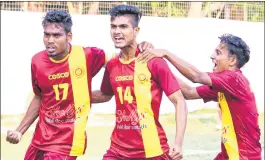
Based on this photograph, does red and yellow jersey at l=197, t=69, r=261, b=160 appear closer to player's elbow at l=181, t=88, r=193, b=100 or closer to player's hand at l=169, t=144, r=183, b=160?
player's elbow at l=181, t=88, r=193, b=100

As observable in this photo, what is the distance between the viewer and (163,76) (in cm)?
524

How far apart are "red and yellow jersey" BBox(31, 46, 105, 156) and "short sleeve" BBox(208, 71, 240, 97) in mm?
1122

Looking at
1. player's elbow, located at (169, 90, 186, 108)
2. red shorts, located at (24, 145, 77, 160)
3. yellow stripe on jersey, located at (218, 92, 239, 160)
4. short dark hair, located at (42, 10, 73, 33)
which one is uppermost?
short dark hair, located at (42, 10, 73, 33)

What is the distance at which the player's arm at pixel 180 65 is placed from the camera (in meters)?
5.32

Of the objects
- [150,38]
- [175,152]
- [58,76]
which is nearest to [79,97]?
[58,76]

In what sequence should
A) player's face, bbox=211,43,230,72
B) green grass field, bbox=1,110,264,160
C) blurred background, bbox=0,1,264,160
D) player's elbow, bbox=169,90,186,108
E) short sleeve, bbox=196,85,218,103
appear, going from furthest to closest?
blurred background, bbox=0,1,264,160
green grass field, bbox=1,110,264,160
short sleeve, bbox=196,85,218,103
player's face, bbox=211,43,230,72
player's elbow, bbox=169,90,186,108

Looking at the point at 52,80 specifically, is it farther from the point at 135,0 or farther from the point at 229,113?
the point at 135,0

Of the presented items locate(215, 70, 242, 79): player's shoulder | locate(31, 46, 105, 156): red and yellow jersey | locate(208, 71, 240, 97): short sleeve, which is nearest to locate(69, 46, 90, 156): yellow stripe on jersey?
locate(31, 46, 105, 156): red and yellow jersey

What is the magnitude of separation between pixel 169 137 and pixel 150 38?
11.9ft

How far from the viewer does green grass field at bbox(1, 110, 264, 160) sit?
10625 millimetres

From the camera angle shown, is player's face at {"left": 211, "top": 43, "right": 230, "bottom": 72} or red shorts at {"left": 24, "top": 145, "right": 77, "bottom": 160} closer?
red shorts at {"left": 24, "top": 145, "right": 77, "bottom": 160}

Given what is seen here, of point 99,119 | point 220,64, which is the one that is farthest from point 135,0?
point 220,64

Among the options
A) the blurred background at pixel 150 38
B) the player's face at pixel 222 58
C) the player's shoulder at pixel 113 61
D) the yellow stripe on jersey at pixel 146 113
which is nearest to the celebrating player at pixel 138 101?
the yellow stripe on jersey at pixel 146 113

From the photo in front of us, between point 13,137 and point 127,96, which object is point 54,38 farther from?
point 13,137
